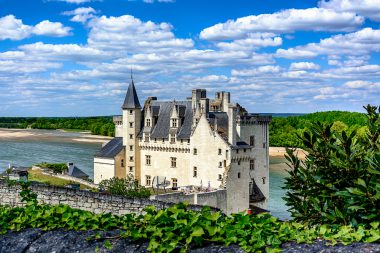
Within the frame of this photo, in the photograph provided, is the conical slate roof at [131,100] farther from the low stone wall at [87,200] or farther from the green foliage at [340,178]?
the green foliage at [340,178]

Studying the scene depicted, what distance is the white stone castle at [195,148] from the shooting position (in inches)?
1558

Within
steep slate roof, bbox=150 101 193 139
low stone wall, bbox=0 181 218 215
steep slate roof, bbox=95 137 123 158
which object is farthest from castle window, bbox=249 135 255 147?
low stone wall, bbox=0 181 218 215

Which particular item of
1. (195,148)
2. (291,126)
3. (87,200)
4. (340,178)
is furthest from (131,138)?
(291,126)

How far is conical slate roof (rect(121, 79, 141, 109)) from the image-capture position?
46.2m

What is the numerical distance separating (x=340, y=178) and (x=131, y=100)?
38.4m

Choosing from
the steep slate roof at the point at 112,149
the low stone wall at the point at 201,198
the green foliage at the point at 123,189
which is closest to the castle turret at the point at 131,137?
the steep slate roof at the point at 112,149

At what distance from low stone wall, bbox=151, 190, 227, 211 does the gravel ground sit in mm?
24080

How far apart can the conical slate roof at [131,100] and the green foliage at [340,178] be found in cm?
3664

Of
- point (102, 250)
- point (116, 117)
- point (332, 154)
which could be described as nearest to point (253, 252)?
point (102, 250)

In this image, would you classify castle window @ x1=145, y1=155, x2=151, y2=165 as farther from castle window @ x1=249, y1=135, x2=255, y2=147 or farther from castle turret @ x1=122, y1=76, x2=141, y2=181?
castle window @ x1=249, y1=135, x2=255, y2=147

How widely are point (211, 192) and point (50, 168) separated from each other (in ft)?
61.1

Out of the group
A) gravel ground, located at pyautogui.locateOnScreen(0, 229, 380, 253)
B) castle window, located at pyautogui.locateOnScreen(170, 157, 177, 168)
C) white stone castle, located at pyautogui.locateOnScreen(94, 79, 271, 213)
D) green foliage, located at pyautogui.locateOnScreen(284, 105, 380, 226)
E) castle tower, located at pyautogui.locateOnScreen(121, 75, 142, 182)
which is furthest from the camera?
castle tower, located at pyautogui.locateOnScreen(121, 75, 142, 182)

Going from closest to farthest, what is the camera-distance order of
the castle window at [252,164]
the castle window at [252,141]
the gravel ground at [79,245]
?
the gravel ground at [79,245] < the castle window at [252,164] < the castle window at [252,141]

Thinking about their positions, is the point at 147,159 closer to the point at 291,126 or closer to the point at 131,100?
the point at 131,100
